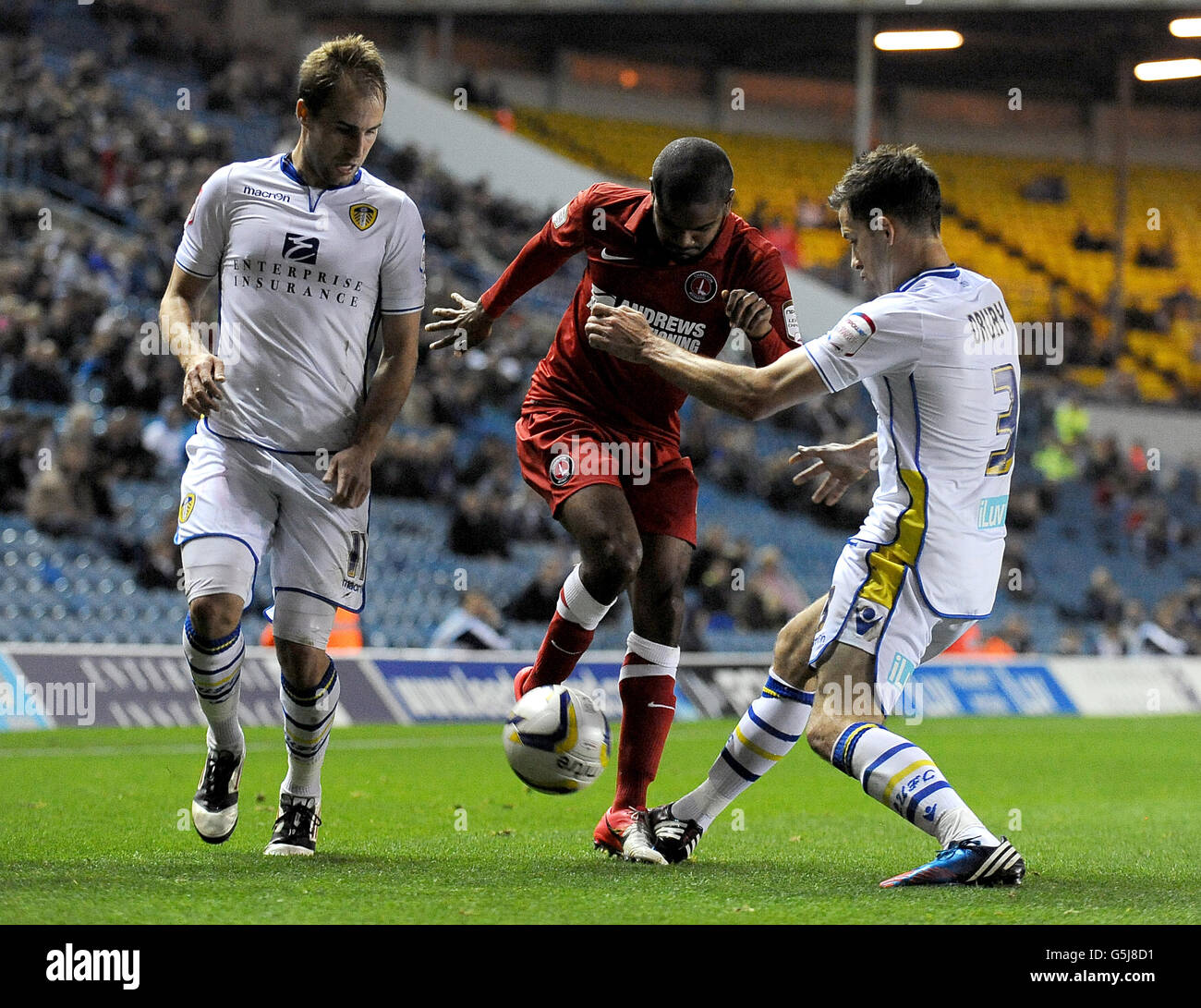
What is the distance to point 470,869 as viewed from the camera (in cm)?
529

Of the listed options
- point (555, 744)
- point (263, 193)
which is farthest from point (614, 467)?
point (263, 193)

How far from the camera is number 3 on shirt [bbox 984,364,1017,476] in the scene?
512 cm

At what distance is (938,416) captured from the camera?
5.02 meters

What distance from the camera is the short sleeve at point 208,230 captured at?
5605 mm

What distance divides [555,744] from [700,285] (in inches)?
78.6

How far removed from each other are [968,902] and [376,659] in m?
11.0

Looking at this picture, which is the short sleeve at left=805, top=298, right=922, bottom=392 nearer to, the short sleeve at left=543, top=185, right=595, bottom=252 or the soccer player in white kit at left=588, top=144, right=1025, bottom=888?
the soccer player in white kit at left=588, top=144, right=1025, bottom=888

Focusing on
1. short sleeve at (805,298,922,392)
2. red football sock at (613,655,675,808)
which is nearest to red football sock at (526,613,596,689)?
red football sock at (613,655,675,808)

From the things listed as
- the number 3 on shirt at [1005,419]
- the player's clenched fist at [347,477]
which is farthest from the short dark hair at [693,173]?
the player's clenched fist at [347,477]

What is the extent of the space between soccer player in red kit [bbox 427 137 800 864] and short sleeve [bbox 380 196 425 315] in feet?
1.74

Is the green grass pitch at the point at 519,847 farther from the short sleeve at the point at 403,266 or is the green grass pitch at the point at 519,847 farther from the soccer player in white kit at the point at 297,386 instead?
the short sleeve at the point at 403,266

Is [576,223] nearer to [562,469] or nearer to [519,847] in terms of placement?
[562,469]
